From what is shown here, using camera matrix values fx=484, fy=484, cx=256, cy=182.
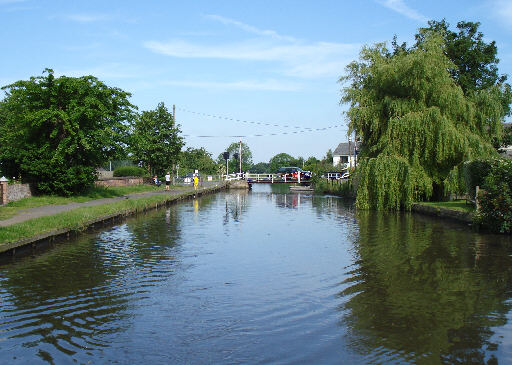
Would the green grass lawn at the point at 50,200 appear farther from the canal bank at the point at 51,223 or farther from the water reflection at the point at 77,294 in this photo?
the water reflection at the point at 77,294

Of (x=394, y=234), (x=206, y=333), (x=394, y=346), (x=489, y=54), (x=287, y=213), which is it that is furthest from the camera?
(x=489, y=54)

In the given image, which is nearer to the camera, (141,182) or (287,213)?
(287,213)

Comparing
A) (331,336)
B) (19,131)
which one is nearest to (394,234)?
(331,336)

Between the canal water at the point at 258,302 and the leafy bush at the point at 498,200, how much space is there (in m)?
1.92

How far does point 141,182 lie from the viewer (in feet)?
149

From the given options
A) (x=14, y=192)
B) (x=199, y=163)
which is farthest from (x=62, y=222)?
(x=199, y=163)

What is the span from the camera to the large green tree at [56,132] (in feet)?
83.8

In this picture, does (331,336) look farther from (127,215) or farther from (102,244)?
(127,215)

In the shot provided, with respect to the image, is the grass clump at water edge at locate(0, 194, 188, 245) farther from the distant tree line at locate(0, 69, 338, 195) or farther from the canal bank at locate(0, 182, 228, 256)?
the distant tree line at locate(0, 69, 338, 195)

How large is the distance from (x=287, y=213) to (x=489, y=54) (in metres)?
25.6

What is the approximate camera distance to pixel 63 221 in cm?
1678

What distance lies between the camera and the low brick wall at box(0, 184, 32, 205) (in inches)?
861

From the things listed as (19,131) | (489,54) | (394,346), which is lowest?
(394,346)

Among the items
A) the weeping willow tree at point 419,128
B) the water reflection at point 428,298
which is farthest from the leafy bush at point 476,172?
the water reflection at point 428,298
